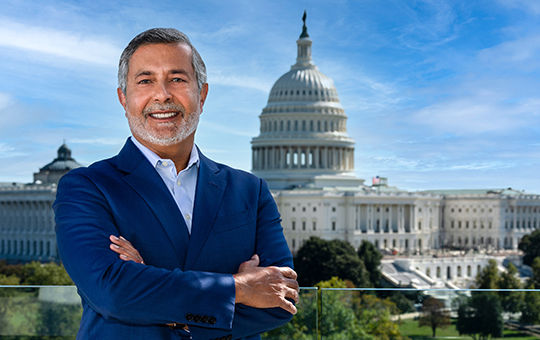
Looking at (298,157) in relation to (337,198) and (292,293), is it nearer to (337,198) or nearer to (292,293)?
(337,198)

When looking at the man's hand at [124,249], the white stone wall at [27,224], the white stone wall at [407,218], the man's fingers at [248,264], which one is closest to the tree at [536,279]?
the white stone wall at [407,218]

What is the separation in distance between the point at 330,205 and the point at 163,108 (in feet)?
373

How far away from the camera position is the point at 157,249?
503 cm

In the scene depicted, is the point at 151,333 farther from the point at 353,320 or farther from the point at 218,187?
the point at 353,320

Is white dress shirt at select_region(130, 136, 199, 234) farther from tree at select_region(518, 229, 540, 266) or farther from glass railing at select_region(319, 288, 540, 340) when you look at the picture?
tree at select_region(518, 229, 540, 266)

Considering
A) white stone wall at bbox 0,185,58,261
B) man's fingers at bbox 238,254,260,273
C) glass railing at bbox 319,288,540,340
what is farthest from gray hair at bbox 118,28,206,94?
white stone wall at bbox 0,185,58,261

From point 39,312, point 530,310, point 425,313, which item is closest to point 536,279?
point 530,310

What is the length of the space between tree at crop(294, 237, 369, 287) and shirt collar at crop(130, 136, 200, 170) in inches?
2730

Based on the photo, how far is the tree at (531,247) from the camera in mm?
102000

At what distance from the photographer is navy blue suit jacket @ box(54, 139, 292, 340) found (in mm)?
4715

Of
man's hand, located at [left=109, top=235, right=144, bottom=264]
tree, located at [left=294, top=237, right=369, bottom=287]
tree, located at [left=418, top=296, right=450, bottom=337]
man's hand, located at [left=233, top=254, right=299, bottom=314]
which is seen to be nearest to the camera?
man's hand, located at [left=109, top=235, right=144, bottom=264]

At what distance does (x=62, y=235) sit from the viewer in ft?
16.2

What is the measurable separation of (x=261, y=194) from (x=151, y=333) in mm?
1311

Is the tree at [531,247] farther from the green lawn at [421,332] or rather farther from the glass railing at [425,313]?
the green lawn at [421,332]
